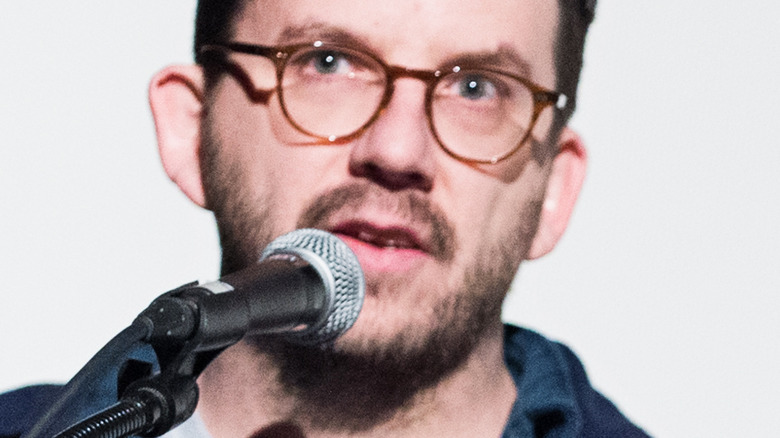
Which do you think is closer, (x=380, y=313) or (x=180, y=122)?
(x=380, y=313)

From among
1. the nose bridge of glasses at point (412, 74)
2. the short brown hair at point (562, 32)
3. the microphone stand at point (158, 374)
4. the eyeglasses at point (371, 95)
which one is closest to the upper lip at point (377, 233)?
the eyeglasses at point (371, 95)

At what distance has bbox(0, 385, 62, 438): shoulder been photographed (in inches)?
88.4

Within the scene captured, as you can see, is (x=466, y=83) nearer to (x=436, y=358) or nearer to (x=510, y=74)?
(x=510, y=74)

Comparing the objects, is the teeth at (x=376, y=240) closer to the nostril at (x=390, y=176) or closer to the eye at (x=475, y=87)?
the nostril at (x=390, y=176)

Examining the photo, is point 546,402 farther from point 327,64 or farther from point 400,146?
point 327,64

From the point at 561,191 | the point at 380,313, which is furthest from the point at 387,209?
the point at 561,191

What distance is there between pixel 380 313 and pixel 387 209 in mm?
206

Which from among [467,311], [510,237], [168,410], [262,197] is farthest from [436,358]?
[168,410]

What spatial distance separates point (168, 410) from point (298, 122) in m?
0.94

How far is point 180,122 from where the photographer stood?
214cm

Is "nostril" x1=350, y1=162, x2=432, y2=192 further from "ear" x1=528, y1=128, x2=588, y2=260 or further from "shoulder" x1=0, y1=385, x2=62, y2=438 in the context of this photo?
"shoulder" x1=0, y1=385, x2=62, y2=438

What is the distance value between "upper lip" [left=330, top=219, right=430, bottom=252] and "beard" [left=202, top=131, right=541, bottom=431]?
0.03 metres

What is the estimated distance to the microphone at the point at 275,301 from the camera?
96cm

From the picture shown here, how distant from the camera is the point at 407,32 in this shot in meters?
1.82
